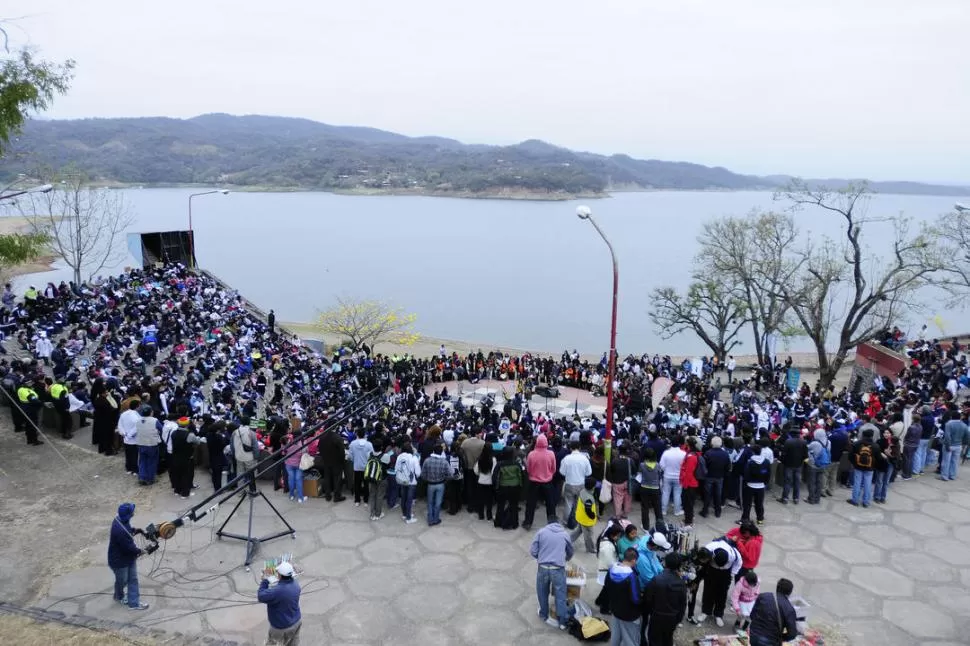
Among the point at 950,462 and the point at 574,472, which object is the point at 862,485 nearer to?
the point at 950,462

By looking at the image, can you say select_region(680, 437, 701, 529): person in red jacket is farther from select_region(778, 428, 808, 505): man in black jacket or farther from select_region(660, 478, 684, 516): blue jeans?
select_region(778, 428, 808, 505): man in black jacket

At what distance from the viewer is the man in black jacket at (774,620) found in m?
6.15

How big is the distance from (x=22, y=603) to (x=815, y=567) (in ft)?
34.3

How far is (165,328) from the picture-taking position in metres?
22.2

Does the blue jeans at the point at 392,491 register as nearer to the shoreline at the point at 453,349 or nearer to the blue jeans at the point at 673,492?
the blue jeans at the point at 673,492

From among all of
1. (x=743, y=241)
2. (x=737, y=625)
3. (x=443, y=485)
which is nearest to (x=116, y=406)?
(x=443, y=485)

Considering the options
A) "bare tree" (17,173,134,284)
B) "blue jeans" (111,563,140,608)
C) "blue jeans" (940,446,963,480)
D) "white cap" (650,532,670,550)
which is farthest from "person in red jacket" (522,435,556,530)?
"bare tree" (17,173,134,284)

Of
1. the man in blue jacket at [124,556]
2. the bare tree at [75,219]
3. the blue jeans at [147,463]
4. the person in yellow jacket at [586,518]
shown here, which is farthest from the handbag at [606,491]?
the bare tree at [75,219]

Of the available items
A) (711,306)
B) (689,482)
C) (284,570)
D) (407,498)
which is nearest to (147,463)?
(407,498)

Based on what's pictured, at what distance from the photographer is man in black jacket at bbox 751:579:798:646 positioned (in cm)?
615

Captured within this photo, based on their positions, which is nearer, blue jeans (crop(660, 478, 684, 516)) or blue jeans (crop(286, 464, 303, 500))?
blue jeans (crop(660, 478, 684, 516))

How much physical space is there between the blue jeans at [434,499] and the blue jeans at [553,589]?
2741 mm

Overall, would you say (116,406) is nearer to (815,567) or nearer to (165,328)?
(165,328)

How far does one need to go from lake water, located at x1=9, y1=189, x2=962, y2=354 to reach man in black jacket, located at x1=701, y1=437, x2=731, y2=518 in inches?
1592
